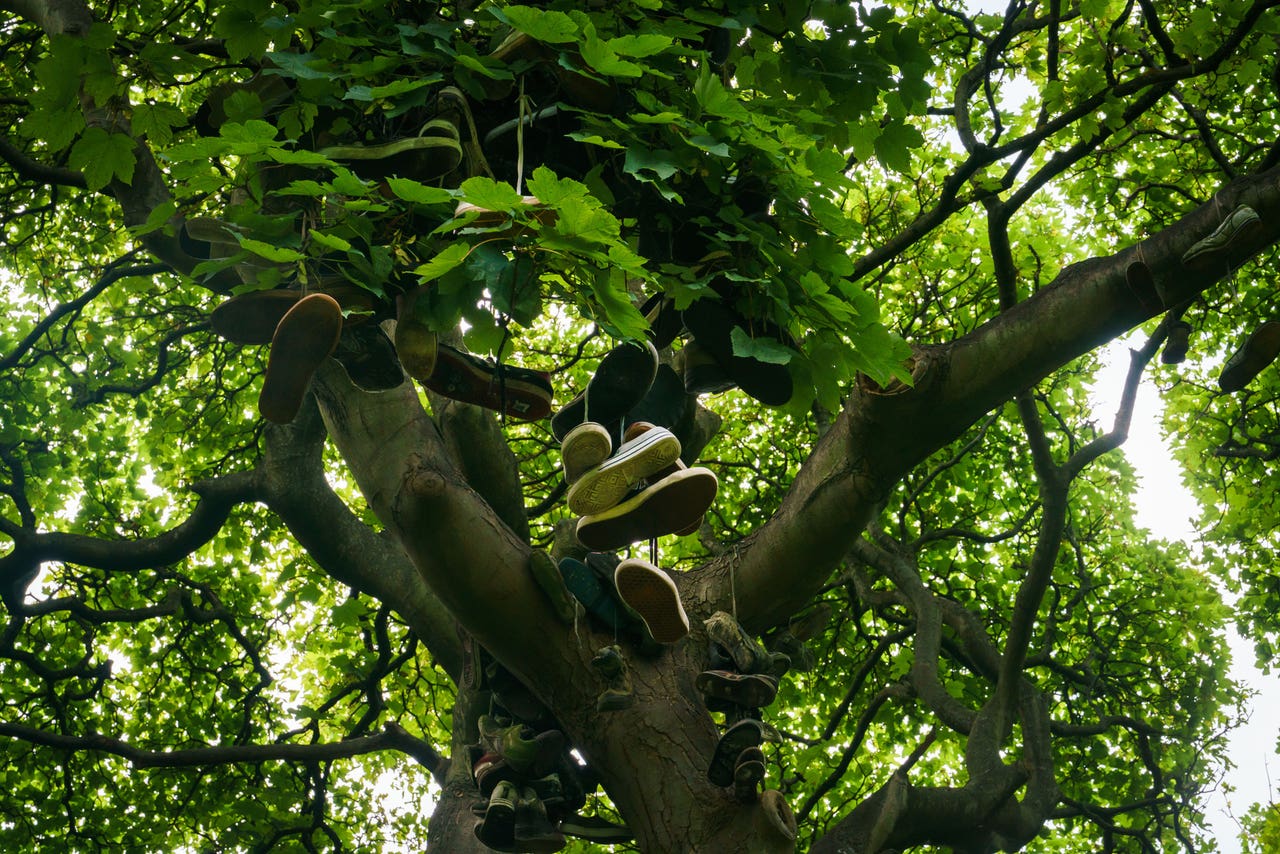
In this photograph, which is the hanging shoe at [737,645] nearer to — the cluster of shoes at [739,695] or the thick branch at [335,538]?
the cluster of shoes at [739,695]

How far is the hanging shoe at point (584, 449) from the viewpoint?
3.26 metres

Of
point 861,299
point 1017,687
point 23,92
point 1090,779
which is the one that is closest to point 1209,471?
point 1090,779

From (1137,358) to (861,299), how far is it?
200cm

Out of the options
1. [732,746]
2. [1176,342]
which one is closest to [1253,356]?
[1176,342]

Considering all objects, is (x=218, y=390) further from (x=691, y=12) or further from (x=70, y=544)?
(x=691, y=12)

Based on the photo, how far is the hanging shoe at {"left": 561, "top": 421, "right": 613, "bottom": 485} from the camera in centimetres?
326

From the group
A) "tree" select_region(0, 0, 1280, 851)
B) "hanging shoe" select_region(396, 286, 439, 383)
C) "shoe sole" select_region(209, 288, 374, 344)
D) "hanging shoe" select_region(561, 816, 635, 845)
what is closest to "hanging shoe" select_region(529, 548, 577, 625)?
"tree" select_region(0, 0, 1280, 851)

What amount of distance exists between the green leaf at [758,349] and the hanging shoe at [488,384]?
2.29 feet

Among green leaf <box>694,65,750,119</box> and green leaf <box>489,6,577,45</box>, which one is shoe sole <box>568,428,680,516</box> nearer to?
green leaf <box>694,65,750,119</box>

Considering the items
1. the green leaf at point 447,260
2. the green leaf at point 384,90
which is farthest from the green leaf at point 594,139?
the green leaf at point 447,260

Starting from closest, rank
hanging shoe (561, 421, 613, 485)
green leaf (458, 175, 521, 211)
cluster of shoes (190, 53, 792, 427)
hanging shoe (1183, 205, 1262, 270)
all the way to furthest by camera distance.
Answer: green leaf (458, 175, 521, 211) → cluster of shoes (190, 53, 792, 427) → hanging shoe (561, 421, 613, 485) → hanging shoe (1183, 205, 1262, 270)

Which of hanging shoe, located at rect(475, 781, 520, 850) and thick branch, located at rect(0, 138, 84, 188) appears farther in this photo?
thick branch, located at rect(0, 138, 84, 188)

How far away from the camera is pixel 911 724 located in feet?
27.2

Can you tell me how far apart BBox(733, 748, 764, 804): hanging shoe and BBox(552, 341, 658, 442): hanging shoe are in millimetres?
1278
